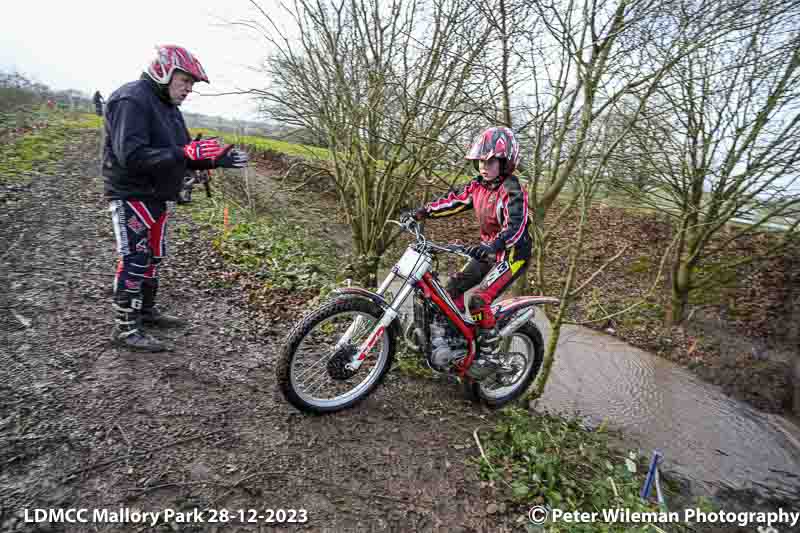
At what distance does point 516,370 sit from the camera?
12.9ft

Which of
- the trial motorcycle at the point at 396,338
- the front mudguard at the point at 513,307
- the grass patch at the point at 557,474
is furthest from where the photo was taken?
the front mudguard at the point at 513,307

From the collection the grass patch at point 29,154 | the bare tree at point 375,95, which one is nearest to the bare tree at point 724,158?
the bare tree at point 375,95

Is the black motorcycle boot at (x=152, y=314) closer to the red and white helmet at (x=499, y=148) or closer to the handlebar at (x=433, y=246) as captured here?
the handlebar at (x=433, y=246)

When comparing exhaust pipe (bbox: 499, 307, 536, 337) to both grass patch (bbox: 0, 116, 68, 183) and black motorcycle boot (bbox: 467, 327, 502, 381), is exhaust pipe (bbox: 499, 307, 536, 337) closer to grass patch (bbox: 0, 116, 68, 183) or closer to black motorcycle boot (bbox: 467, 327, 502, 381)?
black motorcycle boot (bbox: 467, 327, 502, 381)

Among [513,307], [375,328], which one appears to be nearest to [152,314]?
[375,328]

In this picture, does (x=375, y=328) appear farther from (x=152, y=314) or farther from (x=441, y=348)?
(x=152, y=314)

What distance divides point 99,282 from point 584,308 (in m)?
8.87

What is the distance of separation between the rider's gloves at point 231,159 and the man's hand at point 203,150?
0.12 ft

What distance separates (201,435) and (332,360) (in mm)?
943

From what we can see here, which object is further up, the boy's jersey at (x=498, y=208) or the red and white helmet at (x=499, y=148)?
the red and white helmet at (x=499, y=148)

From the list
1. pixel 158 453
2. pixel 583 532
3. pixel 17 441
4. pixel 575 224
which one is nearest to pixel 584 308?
pixel 575 224

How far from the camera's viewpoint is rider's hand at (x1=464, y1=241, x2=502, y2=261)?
288cm

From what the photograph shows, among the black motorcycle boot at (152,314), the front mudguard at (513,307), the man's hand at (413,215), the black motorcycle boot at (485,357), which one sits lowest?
the black motorcycle boot at (152,314)

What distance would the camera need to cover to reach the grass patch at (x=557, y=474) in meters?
2.61
